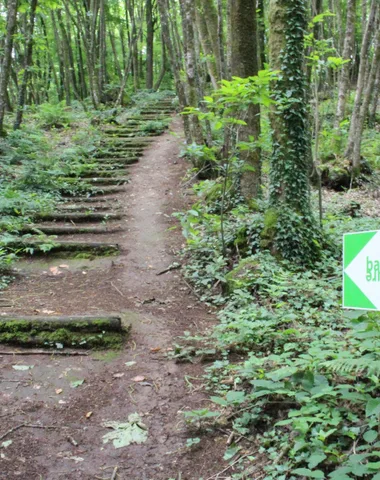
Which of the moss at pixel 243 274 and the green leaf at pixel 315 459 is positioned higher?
the moss at pixel 243 274

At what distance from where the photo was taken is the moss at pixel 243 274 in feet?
17.9

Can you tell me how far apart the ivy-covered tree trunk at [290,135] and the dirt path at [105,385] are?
1.89 metres

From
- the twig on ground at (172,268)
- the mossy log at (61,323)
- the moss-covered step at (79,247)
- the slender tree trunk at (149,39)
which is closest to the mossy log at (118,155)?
the moss-covered step at (79,247)

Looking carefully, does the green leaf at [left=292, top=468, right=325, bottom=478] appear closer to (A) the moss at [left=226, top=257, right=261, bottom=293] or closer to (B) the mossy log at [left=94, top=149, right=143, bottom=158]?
(A) the moss at [left=226, top=257, right=261, bottom=293]

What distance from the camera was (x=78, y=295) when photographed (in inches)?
232

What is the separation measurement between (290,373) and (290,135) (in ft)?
13.7

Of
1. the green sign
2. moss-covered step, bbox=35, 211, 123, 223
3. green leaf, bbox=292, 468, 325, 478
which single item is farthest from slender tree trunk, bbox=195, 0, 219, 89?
green leaf, bbox=292, 468, 325, 478

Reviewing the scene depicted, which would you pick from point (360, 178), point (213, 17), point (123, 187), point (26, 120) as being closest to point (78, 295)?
point (123, 187)

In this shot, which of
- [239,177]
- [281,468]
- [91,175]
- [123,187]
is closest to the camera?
[281,468]

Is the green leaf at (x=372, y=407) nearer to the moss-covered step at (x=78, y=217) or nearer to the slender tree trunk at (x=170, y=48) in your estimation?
the moss-covered step at (x=78, y=217)

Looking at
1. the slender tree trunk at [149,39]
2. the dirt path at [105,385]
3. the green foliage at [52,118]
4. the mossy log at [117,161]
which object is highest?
the slender tree trunk at [149,39]

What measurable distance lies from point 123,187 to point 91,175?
1406 mm

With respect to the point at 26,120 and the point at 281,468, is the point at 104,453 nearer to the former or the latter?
the point at 281,468

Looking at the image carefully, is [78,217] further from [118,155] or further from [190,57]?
[190,57]
